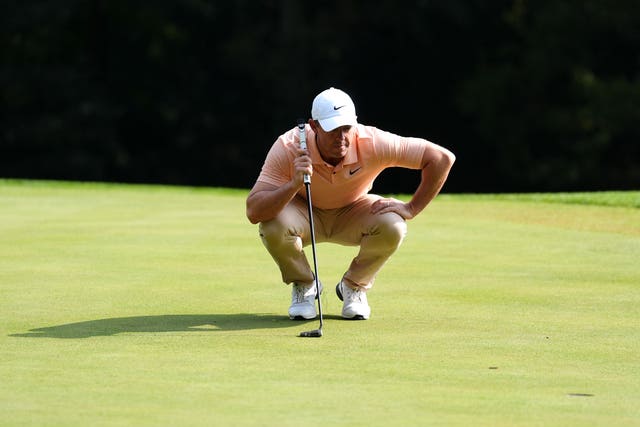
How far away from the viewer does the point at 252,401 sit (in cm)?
474

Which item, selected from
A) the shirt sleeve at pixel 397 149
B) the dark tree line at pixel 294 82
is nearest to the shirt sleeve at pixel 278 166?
the shirt sleeve at pixel 397 149

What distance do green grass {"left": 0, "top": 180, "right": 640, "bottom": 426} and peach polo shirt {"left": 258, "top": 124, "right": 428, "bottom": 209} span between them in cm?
74

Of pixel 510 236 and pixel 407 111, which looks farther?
pixel 407 111

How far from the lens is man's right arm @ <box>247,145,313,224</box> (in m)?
6.59

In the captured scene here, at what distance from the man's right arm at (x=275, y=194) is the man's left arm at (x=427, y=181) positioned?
58 centimetres

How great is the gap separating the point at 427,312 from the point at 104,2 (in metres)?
33.4

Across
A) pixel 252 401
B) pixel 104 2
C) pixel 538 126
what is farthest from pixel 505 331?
pixel 104 2

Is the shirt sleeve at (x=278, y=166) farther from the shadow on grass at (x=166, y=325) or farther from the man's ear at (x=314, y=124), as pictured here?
the shadow on grass at (x=166, y=325)

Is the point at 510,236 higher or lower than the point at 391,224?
lower

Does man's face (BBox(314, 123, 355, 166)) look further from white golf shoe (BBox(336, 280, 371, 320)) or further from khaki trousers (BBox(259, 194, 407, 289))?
white golf shoe (BBox(336, 280, 371, 320))

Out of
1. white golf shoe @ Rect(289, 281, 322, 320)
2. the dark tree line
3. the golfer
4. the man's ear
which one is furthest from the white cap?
the dark tree line

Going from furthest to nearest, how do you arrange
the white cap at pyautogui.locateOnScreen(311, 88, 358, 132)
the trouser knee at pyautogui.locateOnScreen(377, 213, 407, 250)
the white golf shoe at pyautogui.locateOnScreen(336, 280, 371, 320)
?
the trouser knee at pyautogui.locateOnScreen(377, 213, 407, 250)
the white golf shoe at pyautogui.locateOnScreen(336, 280, 371, 320)
the white cap at pyautogui.locateOnScreen(311, 88, 358, 132)

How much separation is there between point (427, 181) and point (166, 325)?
61.9 inches

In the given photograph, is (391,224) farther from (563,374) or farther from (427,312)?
(563,374)
